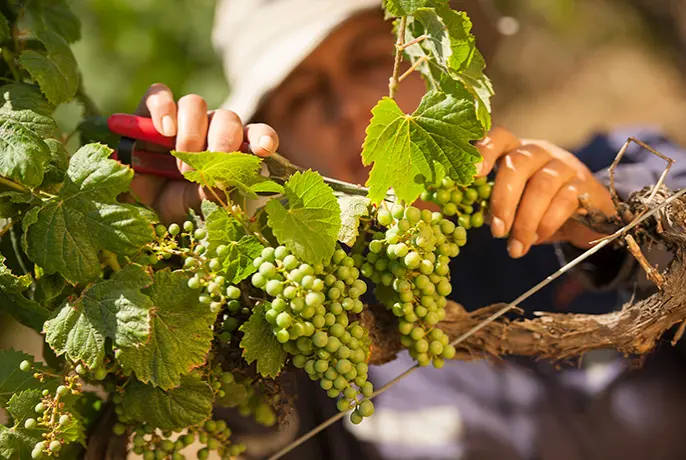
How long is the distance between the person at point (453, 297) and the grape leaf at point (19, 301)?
41 centimetres

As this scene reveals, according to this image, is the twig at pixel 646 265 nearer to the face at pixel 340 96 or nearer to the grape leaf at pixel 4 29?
the face at pixel 340 96

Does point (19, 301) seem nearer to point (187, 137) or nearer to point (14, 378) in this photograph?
point (14, 378)

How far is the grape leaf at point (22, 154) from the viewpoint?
1.59ft

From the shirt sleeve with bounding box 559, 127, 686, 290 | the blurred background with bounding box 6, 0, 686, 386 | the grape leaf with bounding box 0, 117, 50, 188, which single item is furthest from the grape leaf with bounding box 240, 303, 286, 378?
the blurred background with bounding box 6, 0, 686, 386

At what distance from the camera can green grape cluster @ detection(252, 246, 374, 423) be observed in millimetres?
479

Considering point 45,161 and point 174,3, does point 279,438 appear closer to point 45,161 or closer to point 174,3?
point 45,161

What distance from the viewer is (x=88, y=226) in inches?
19.1

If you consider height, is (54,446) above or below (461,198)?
below

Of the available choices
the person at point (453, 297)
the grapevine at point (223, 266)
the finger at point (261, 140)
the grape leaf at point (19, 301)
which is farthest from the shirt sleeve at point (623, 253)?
the grape leaf at point (19, 301)

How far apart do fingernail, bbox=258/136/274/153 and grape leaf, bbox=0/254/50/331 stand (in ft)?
0.75

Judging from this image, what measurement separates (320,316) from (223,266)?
96mm

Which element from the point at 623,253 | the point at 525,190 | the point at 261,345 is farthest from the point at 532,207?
the point at 261,345

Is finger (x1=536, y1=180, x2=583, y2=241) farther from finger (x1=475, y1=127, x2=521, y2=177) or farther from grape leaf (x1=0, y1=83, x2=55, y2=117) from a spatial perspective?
grape leaf (x1=0, y1=83, x2=55, y2=117)

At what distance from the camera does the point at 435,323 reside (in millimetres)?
562
